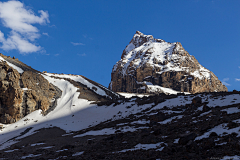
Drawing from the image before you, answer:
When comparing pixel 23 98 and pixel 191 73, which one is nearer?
pixel 23 98

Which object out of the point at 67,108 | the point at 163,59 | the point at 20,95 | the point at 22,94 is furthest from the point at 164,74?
the point at 20,95

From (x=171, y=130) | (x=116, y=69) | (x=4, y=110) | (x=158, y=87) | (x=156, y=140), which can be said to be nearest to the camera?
(x=156, y=140)

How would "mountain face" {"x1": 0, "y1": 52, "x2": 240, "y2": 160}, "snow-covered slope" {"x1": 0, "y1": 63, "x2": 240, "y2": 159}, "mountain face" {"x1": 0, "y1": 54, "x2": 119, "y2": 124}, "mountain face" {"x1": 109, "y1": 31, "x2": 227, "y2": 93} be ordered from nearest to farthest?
"snow-covered slope" {"x1": 0, "y1": 63, "x2": 240, "y2": 159}, "mountain face" {"x1": 0, "y1": 52, "x2": 240, "y2": 160}, "mountain face" {"x1": 0, "y1": 54, "x2": 119, "y2": 124}, "mountain face" {"x1": 109, "y1": 31, "x2": 227, "y2": 93}

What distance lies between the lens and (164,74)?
6422 inches

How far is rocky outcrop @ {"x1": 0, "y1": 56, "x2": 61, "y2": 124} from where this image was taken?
48.2 m

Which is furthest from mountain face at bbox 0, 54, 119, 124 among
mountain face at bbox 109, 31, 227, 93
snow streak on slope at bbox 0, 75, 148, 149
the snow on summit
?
the snow on summit

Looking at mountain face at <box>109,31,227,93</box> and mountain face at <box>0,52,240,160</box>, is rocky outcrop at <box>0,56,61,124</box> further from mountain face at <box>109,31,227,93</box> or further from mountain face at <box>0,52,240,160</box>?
mountain face at <box>109,31,227,93</box>

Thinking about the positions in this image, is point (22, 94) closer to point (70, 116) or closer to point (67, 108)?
point (67, 108)

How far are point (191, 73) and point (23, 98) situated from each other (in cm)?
14660

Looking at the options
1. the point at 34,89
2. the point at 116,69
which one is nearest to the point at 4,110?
the point at 34,89

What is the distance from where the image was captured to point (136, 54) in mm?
193500

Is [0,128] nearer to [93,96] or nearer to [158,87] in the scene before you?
[93,96]

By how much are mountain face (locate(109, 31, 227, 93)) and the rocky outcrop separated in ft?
356

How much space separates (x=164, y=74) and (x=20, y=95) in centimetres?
13303
